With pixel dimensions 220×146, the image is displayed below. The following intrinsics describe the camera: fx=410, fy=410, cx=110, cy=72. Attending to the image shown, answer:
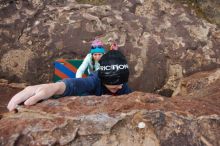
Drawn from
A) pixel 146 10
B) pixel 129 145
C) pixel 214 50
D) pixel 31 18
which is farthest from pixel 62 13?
pixel 129 145

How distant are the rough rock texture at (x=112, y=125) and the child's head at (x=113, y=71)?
452mm

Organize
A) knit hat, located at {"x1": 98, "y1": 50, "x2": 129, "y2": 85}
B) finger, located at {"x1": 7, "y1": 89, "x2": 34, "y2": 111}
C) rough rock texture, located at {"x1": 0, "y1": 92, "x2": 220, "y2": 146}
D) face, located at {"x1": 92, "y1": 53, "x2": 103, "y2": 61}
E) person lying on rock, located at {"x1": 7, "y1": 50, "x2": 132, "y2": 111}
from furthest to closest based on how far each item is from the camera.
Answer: face, located at {"x1": 92, "y1": 53, "x2": 103, "y2": 61} < knit hat, located at {"x1": 98, "y1": 50, "x2": 129, "y2": 85} < person lying on rock, located at {"x1": 7, "y1": 50, "x2": 132, "y2": 111} < finger, located at {"x1": 7, "y1": 89, "x2": 34, "y2": 111} < rough rock texture, located at {"x1": 0, "y1": 92, "x2": 220, "y2": 146}

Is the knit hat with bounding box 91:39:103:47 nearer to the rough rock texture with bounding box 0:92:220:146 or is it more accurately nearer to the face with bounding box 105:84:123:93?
the face with bounding box 105:84:123:93

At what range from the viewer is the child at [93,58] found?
16.8 ft

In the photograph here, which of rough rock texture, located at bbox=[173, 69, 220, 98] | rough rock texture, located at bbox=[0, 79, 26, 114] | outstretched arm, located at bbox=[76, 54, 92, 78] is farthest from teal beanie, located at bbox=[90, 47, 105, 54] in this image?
rough rock texture, located at bbox=[173, 69, 220, 98]

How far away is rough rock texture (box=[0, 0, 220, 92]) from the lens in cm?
523

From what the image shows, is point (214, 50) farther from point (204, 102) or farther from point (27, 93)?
point (27, 93)

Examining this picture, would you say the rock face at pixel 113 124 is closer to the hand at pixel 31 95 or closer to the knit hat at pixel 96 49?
the hand at pixel 31 95

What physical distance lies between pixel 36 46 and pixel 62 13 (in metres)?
0.59

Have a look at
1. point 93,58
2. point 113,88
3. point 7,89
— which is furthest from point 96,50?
point 113,88

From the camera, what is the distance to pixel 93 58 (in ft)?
17.0

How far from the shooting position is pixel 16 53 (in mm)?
5219

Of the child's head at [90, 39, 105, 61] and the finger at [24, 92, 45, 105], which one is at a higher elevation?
the finger at [24, 92, 45, 105]

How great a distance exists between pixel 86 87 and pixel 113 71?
7.9 inches
